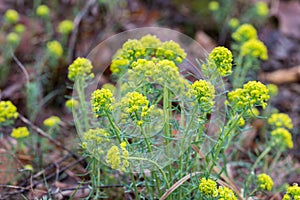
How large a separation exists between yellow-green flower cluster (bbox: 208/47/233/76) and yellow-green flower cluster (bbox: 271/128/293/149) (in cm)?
68

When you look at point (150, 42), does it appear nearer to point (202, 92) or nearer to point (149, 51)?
point (149, 51)

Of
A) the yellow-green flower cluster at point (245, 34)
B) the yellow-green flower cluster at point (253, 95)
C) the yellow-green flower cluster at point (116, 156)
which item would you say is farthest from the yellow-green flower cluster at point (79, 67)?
the yellow-green flower cluster at point (245, 34)

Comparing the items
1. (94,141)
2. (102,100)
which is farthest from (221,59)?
(94,141)

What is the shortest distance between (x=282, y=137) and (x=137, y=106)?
0.98 m

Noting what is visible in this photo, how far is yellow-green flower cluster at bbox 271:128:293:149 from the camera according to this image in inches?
84.9

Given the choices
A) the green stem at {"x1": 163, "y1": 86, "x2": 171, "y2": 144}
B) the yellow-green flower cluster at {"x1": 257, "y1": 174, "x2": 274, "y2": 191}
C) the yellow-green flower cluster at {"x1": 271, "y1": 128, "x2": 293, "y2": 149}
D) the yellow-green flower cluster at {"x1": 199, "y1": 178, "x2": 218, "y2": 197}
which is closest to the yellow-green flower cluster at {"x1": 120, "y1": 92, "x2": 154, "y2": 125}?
the green stem at {"x1": 163, "y1": 86, "x2": 171, "y2": 144}

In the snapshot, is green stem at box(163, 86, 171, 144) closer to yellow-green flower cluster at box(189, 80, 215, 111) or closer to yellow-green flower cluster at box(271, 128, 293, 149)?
yellow-green flower cluster at box(189, 80, 215, 111)

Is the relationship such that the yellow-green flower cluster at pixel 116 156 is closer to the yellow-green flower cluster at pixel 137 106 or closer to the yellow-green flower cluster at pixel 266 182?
the yellow-green flower cluster at pixel 137 106

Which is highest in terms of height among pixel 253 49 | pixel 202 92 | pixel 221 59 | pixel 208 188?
pixel 253 49

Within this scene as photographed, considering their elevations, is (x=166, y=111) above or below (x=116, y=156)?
above

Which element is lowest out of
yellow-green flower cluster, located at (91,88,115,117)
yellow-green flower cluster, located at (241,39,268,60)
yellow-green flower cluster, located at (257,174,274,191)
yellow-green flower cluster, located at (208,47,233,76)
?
yellow-green flower cluster, located at (257,174,274,191)

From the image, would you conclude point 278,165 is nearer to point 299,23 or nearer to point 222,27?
point 222,27

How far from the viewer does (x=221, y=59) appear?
1.60 metres

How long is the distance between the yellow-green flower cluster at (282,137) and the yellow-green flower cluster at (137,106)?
0.90 m
